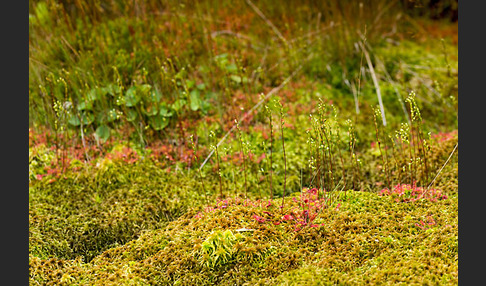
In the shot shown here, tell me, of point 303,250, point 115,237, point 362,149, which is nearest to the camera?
point 303,250

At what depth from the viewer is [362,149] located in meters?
3.68

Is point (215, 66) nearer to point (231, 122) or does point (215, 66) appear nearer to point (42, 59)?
point (231, 122)

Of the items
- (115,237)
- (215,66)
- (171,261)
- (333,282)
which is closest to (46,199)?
(115,237)

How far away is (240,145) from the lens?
11.2 feet

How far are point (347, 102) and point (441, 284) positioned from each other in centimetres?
226

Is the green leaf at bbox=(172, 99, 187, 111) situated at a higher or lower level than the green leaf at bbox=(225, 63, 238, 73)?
lower

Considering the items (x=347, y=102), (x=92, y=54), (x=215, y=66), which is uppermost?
(x=92, y=54)

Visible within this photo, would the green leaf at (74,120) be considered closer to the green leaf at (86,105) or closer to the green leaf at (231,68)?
the green leaf at (86,105)

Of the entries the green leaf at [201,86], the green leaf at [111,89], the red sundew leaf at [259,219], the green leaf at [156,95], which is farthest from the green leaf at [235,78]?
the red sundew leaf at [259,219]

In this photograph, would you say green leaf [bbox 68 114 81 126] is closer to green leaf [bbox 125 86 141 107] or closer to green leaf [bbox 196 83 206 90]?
green leaf [bbox 125 86 141 107]

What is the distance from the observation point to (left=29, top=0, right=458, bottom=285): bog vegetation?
244 centimetres

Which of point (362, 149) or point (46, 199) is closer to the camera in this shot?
point (46, 199)

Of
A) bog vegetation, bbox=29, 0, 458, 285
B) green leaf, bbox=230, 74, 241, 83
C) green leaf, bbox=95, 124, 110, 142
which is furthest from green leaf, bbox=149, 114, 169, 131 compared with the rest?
green leaf, bbox=230, 74, 241, 83

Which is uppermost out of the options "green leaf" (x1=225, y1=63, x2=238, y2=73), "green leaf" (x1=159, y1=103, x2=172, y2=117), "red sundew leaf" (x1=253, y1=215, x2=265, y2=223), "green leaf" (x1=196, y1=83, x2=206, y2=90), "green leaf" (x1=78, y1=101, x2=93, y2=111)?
"green leaf" (x1=225, y1=63, x2=238, y2=73)
